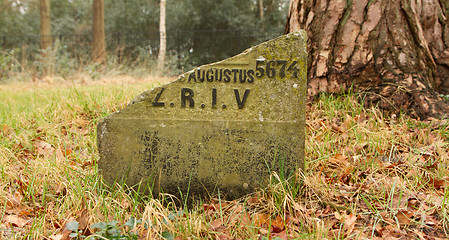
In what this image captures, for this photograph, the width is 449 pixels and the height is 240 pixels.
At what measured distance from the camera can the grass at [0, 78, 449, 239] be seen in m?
1.94

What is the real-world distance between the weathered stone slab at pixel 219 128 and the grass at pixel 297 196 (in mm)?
142

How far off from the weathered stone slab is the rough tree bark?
4.90ft

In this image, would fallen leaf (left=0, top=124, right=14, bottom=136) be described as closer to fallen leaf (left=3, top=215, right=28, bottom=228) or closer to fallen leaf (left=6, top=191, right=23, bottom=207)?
fallen leaf (left=6, top=191, right=23, bottom=207)

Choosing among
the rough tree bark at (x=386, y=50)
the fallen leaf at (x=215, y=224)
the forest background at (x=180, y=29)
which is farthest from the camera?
the forest background at (x=180, y=29)

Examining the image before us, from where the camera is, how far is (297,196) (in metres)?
2.31

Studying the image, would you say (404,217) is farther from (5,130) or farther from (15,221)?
(5,130)

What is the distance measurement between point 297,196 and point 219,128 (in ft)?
2.30

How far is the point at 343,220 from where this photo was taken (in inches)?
75.8

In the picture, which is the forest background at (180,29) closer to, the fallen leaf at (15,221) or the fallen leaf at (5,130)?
the fallen leaf at (5,130)

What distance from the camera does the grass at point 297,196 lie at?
1.94m

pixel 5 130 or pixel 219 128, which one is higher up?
pixel 219 128

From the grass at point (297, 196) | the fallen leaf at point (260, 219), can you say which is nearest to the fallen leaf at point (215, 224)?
the grass at point (297, 196)

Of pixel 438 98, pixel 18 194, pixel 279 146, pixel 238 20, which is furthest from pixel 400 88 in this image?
pixel 238 20

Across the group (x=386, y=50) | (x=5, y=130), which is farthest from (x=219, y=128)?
(x=5, y=130)
